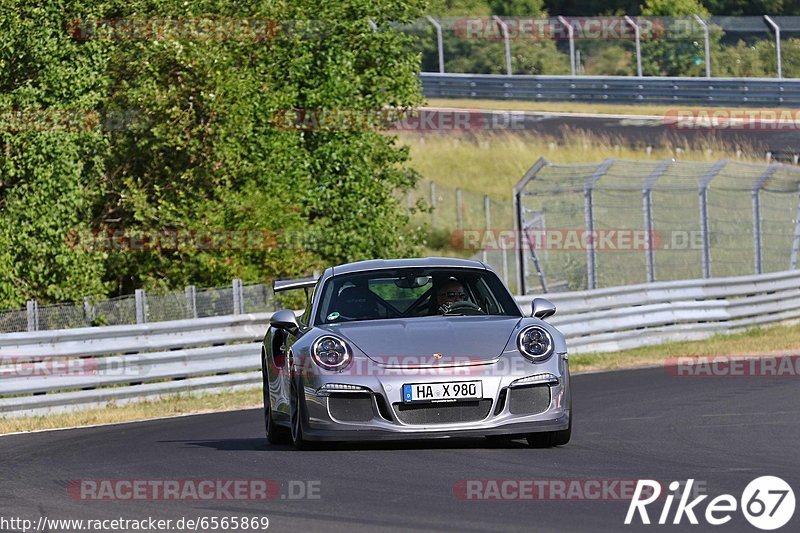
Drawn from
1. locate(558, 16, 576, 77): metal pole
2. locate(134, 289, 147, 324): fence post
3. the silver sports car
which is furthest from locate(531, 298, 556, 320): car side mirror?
locate(558, 16, 576, 77): metal pole

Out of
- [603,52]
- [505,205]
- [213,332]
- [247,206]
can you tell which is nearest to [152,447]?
[213,332]

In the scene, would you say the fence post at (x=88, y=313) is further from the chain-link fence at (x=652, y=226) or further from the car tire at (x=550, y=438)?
the car tire at (x=550, y=438)

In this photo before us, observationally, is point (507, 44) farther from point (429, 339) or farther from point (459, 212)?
point (429, 339)

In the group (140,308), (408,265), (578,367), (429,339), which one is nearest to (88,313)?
(140,308)

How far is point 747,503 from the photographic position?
6578mm

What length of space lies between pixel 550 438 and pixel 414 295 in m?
1.52

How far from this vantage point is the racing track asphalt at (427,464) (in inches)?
257

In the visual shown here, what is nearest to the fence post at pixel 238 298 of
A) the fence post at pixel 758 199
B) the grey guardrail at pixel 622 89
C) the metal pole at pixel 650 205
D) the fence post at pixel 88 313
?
the fence post at pixel 88 313

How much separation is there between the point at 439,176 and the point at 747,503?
34671 mm

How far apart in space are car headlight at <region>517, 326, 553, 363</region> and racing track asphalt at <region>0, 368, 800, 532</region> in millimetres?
592

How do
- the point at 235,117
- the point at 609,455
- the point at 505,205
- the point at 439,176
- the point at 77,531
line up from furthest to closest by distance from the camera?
the point at 439,176 → the point at 505,205 → the point at 235,117 → the point at 609,455 → the point at 77,531

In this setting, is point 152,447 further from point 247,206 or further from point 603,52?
point 603,52

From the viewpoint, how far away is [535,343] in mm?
9023

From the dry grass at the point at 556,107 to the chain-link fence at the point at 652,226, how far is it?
2157 millimetres
